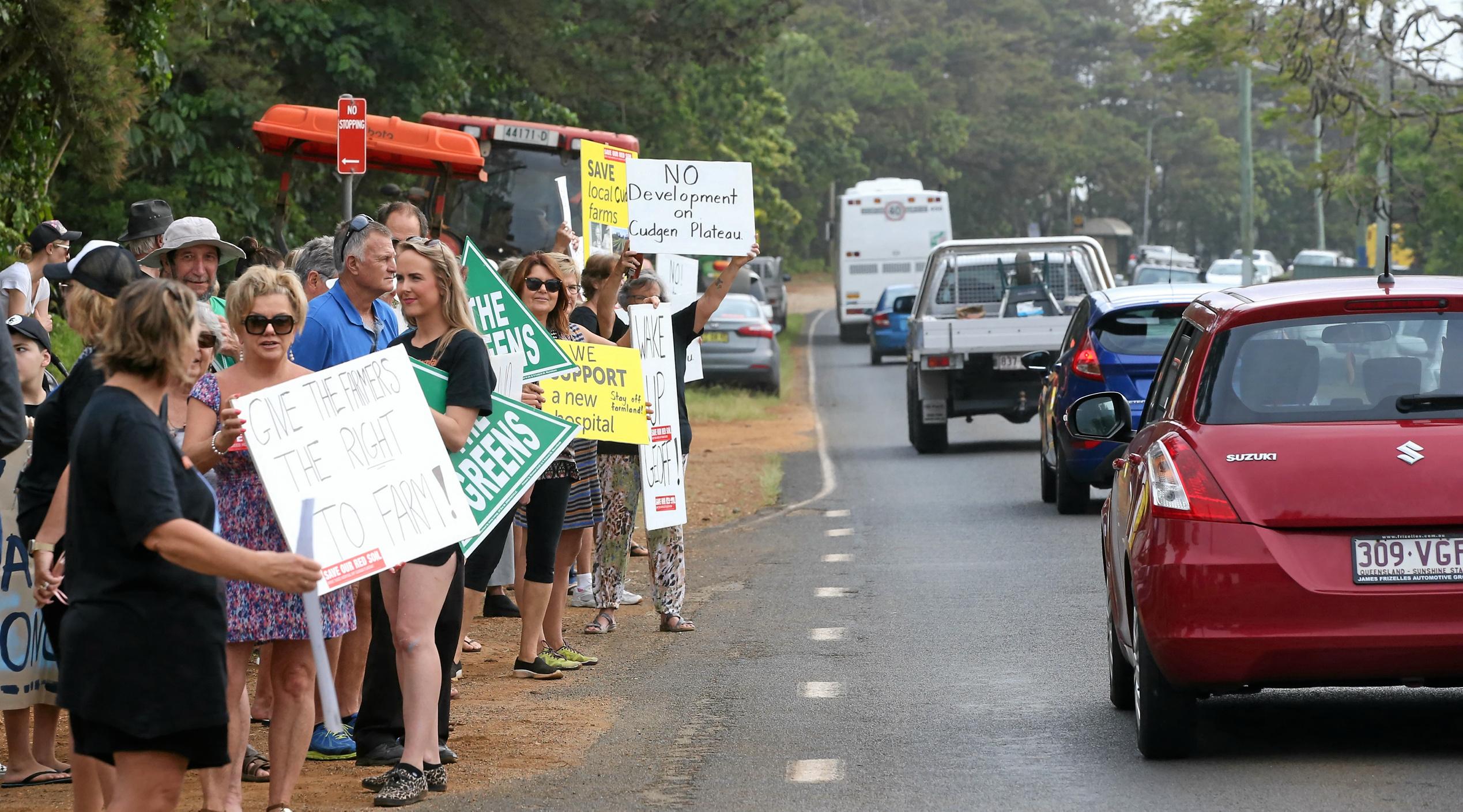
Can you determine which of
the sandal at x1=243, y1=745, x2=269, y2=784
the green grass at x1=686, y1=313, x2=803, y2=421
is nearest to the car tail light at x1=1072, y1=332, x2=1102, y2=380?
the sandal at x1=243, y1=745, x2=269, y2=784

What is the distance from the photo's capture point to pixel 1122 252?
103 meters

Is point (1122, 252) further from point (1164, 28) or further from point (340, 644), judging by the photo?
point (340, 644)

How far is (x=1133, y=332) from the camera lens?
15.2 m

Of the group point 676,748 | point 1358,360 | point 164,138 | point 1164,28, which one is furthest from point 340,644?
point 1164,28

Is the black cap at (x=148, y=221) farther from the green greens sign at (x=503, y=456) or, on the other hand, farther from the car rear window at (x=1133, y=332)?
the car rear window at (x=1133, y=332)

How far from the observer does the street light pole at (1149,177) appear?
97750mm

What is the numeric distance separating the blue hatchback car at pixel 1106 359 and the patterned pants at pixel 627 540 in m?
5.06

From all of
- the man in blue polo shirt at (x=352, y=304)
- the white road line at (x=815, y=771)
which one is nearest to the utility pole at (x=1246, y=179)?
the man in blue polo shirt at (x=352, y=304)

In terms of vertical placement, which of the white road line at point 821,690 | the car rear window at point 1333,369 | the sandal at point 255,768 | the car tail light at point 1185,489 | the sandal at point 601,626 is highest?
the car rear window at point 1333,369

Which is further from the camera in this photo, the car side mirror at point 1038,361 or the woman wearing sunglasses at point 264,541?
the car side mirror at point 1038,361

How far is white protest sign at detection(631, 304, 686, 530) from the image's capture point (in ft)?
34.0

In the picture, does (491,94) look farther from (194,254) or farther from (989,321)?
(194,254)

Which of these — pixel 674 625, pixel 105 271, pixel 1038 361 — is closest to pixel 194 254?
pixel 105 271

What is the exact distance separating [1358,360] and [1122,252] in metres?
98.4
